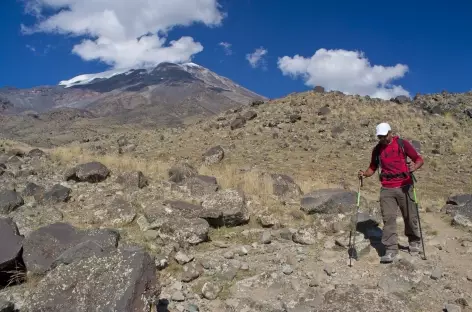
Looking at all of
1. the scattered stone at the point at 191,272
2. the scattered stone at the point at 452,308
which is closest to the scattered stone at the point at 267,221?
the scattered stone at the point at 191,272

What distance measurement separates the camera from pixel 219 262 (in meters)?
6.49

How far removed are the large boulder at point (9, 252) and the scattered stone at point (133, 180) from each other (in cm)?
418

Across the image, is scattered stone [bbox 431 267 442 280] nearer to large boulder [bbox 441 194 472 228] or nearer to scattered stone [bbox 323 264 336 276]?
scattered stone [bbox 323 264 336 276]

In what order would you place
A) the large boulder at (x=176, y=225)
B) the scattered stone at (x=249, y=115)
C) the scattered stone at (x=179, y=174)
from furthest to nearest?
Result: the scattered stone at (x=249, y=115)
the scattered stone at (x=179, y=174)
the large boulder at (x=176, y=225)

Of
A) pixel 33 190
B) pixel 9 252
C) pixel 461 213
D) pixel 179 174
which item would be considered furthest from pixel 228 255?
pixel 33 190

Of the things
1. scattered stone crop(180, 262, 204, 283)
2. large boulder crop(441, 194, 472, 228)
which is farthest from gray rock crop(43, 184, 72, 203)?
large boulder crop(441, 194, 472, 228)

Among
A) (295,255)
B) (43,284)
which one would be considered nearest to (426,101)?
(295,255)

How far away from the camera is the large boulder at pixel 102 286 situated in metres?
4.12

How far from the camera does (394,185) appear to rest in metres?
6.55

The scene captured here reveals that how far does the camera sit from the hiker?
638 centimetres

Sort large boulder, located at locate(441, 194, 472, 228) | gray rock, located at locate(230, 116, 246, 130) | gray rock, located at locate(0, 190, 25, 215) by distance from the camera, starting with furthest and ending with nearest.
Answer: gray rock, located at locate(230, 116, 246, 130) < gray rock, located at locate(0, 190, 25, 215) < large boulder, located at locate(441, 194, 472, 228)

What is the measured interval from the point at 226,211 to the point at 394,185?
310 cm

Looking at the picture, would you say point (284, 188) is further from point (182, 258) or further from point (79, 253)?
point (79, 253)

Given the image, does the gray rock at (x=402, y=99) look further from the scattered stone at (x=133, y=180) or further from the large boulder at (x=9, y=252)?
the large boulder at (x=9, y=252)
